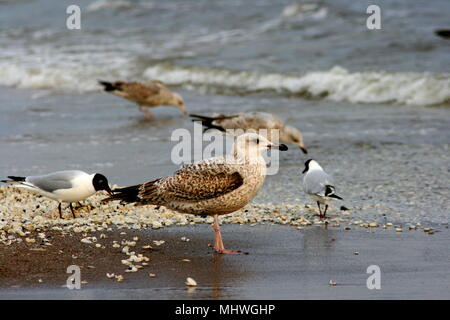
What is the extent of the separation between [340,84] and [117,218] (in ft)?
31.3

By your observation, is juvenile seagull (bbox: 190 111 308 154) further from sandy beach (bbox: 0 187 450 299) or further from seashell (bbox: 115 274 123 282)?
seashell (bbox: 115 274 123 282)

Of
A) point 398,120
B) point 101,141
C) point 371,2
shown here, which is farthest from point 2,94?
point 371,2

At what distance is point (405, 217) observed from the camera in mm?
7258

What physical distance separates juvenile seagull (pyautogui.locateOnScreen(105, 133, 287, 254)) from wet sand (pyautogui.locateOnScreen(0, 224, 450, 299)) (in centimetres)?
33

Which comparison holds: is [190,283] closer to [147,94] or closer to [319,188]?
[319,188]

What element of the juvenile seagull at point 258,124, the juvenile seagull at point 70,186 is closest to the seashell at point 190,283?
the juvenile seagull at point 70,186

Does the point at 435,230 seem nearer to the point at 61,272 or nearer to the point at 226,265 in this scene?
the point at 226,265

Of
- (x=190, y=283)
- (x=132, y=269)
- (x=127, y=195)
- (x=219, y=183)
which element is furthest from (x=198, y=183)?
(x=190, y=283)

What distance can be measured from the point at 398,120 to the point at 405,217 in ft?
19.0

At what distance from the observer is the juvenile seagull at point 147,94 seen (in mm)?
15016

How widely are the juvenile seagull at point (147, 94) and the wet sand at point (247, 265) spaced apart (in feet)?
26.6

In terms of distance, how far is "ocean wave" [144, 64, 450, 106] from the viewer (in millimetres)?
14719

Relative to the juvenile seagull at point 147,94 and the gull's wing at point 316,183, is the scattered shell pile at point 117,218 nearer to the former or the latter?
the gull's wing at point 316,183

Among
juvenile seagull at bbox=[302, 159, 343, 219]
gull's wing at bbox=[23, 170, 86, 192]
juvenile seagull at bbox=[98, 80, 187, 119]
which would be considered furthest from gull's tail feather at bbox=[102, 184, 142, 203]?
juvenile seagull at bbox=[98, 80, 187, 119]
